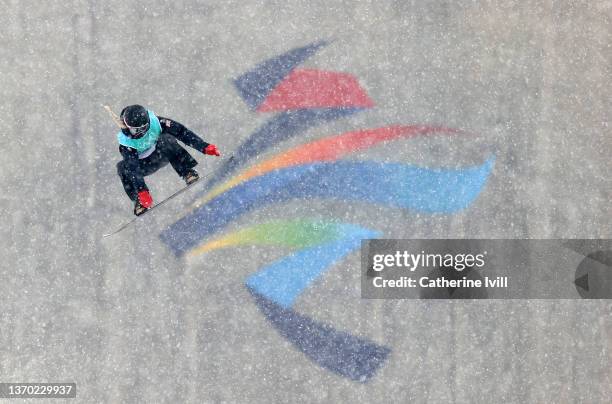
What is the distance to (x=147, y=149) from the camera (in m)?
5.11

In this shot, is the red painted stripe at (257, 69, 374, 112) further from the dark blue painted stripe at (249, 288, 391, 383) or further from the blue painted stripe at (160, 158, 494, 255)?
Answer: the dark blue painted stripe at (249, 288, 391, 383)

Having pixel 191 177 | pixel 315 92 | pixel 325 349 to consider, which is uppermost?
pixel 315 92

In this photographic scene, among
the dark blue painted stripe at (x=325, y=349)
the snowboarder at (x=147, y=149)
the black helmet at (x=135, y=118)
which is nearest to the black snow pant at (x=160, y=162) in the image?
the snowboarder at (x=147, y=149)

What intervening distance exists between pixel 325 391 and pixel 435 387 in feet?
3.65

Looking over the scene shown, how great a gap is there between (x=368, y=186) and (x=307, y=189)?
626 millimetres

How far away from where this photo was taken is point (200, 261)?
5770mm

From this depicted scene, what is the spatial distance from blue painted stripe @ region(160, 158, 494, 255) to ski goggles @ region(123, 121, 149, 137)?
1223 mm

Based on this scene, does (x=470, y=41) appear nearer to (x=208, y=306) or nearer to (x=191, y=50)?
(x=191, y=50)

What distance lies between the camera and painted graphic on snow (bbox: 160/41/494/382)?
5.78 meters

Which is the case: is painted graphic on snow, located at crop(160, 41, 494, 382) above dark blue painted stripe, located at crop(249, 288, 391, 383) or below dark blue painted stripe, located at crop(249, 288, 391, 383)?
above

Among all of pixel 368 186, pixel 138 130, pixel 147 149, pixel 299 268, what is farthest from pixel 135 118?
pixel 368 186

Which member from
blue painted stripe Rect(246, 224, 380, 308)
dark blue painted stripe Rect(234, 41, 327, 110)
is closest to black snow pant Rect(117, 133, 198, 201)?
dark blue painted stripe Rect(234, 41, 327, 110)

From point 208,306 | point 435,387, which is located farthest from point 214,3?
point 435,387

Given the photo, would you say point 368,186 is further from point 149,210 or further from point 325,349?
point 149,210
